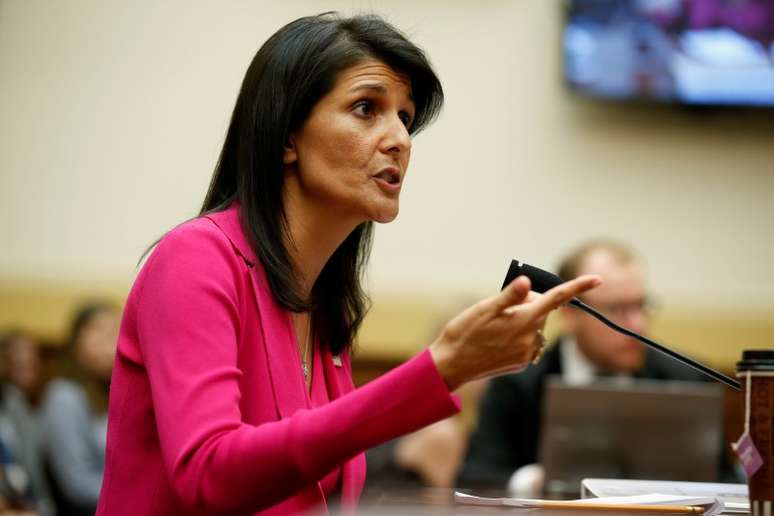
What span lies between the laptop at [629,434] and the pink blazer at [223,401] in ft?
4.07

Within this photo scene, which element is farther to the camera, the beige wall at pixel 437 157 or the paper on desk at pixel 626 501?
the beige wall at pixel 437 157

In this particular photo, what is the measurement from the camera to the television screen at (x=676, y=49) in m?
4.92

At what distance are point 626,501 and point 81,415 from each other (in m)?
3.37

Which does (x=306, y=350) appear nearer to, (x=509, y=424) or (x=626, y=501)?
(x=626, y=501)

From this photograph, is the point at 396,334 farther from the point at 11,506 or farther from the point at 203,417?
the point at 203,417

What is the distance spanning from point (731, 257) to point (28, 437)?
10.1 ft

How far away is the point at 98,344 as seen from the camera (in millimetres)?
4418

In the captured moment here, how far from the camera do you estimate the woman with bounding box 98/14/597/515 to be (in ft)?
3.68

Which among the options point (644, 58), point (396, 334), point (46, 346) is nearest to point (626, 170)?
point (644, 58)

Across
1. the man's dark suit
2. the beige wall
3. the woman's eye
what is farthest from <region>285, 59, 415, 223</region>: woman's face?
the beige wall

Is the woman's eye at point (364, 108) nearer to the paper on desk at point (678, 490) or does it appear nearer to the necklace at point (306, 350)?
the necklace at point (306, 350)

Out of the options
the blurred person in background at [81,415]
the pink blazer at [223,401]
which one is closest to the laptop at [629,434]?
the pink blazer at [223,401]

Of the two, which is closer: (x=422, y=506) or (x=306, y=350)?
(x=422, y=506)

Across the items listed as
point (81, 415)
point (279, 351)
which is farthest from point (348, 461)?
point (81, 415)
